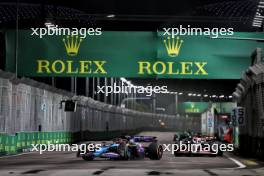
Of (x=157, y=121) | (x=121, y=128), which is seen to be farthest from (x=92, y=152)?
(x=157, y=121)

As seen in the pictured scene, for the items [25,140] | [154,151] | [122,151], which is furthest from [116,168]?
[25,140]

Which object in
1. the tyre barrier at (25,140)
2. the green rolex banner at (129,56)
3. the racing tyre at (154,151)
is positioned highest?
the green rolex banner at (129,56)

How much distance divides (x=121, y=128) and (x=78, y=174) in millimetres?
87106

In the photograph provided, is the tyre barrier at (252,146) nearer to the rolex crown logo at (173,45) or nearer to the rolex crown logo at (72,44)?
the rolex crown logo at (173,45)

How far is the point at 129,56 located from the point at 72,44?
141 inches

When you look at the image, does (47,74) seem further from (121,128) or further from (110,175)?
(121,128)

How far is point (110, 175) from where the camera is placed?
668 inches

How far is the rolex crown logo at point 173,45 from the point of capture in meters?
41.2

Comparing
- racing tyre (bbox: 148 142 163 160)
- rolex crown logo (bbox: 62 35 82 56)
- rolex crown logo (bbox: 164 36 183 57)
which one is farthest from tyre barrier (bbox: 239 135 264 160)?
rolex crown logo (bbox: 62 35 82 56)

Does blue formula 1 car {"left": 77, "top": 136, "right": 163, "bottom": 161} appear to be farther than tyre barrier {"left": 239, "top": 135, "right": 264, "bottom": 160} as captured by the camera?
No

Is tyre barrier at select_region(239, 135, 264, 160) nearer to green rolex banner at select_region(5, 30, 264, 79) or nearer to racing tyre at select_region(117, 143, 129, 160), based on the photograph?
racing tyre at select_region(117, 143, 129, 160)

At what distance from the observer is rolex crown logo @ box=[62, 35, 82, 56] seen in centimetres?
4188

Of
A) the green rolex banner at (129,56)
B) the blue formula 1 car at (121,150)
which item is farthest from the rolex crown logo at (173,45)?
the blue formula 1 car at (121,150)

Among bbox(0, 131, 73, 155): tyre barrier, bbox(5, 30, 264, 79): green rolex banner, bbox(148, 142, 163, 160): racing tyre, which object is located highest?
bbox(5, 30, 264, 79): green rolex banner
